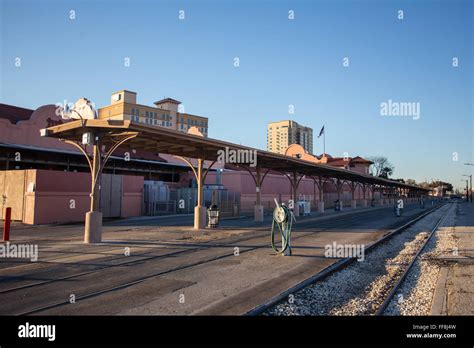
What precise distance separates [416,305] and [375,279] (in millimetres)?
2305

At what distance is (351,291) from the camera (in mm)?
8492

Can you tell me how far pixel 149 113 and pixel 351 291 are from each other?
380 ft

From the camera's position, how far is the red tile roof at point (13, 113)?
2738 centimetres

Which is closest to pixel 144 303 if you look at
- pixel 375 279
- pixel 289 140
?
pixel 375 279

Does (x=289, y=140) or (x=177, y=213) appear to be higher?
(x=289, y=140)

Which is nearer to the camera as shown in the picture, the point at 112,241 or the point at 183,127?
the point at 112,241

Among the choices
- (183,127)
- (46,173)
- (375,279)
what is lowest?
(375,279)

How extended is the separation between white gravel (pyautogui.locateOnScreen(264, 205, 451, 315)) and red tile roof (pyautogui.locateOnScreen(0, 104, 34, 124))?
2775 cm

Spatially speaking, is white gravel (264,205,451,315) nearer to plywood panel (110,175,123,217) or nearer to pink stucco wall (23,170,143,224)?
pink stucco wall (23,170,143,224)

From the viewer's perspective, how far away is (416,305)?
750 cm

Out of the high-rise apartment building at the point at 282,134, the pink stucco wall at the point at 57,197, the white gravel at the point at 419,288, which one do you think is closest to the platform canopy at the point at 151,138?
the pink stucco wall at the point at 57,197
